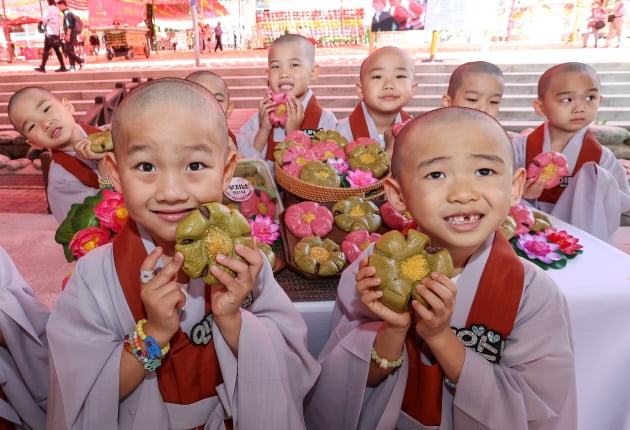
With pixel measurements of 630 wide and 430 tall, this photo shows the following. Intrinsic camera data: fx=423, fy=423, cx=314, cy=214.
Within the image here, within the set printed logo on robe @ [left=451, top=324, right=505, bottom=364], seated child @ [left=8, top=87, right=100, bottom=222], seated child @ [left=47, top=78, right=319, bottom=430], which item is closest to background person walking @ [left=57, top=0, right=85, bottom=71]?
seated child @ [left=8, top=87, right=100, bottom=222]

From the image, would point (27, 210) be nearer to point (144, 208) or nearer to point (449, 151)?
point (144, 208)

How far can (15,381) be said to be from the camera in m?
1.48

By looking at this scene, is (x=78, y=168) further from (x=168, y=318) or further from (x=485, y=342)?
(x=485, y=342)

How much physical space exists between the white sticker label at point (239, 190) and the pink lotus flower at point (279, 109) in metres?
0.86

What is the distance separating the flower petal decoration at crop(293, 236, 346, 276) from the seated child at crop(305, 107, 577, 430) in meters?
0.22

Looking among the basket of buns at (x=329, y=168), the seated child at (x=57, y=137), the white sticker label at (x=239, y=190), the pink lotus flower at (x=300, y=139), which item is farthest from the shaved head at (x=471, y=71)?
the seated child at (x=57, y=137)

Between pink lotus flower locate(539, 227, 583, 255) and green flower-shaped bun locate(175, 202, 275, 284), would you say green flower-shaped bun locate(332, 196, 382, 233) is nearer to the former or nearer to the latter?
pink lotus flower locate(539, 227, 583, 255)

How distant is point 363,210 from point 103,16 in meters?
17.8

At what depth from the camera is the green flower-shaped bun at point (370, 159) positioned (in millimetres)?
2254

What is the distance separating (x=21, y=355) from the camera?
59.1 inches

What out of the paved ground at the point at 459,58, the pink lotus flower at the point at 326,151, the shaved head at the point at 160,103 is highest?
the paved ground at the point at 459,58

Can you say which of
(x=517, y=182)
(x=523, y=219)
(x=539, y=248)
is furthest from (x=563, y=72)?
(x=517, y=182)

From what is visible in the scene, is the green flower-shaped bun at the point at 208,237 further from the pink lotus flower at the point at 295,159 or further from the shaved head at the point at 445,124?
the pink lotus flower at the point at 295,159

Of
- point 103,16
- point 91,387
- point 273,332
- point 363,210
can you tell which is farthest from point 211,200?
point 103,16
